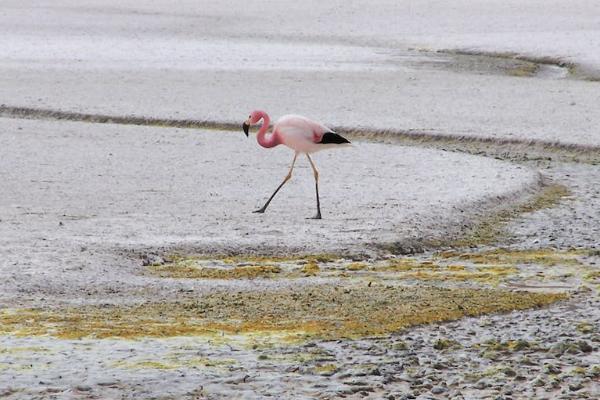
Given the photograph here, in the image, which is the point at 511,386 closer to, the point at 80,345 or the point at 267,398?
the point at 267,398

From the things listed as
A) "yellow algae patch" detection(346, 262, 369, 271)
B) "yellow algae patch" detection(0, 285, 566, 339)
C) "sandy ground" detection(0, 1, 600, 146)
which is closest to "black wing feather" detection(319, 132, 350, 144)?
"yellow algae patch" detection(346, 262, 369, 271)

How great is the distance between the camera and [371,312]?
7570mm

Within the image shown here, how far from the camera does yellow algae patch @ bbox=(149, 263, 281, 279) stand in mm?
8445

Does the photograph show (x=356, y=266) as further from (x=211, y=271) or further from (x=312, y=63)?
(x=312, y=63)

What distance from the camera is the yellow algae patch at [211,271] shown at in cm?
845

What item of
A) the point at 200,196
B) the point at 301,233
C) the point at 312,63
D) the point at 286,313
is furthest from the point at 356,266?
the point at 312,63

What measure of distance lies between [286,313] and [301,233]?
6.75 ft

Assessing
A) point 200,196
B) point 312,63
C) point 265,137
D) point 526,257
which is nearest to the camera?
point 526,257

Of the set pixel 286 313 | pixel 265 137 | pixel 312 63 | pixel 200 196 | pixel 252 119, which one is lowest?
pixel 312 63

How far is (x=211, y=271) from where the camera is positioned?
8578 mm

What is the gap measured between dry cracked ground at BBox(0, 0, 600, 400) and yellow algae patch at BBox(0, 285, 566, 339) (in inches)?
0.9

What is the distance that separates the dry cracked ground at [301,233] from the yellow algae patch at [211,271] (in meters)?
0.02

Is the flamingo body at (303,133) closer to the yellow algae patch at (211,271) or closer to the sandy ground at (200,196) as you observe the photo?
the sandy ground at (200,196)

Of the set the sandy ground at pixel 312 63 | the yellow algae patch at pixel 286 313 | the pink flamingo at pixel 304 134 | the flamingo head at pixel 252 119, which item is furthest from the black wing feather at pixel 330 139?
the sandy ground at pixel 312 63
